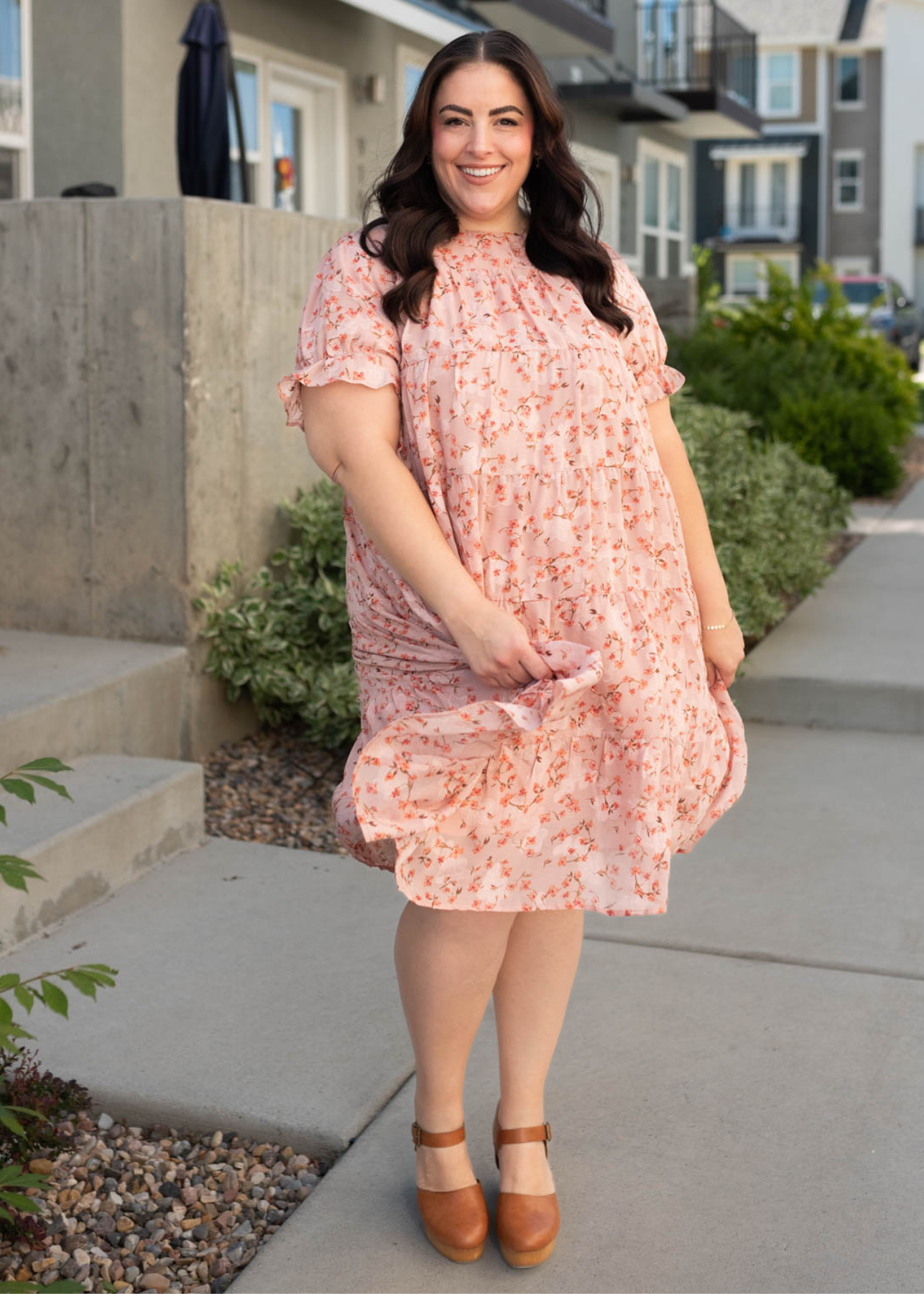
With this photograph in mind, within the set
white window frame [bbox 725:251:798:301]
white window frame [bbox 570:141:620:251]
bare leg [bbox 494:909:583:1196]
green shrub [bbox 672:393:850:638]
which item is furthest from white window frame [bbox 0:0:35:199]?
white window frame [bbox 725:251:798:301]

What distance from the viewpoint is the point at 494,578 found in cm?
215

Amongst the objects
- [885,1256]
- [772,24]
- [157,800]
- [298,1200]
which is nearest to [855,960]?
[885,1256]

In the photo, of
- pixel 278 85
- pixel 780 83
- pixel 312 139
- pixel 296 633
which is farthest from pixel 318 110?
pixel 780 83

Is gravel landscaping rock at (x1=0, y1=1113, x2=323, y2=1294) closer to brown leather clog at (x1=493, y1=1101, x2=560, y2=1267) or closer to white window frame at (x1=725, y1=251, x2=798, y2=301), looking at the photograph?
brown leather clog at (x1=493, y1=1101, x2=560, y2=1267)

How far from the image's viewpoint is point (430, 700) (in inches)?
87.3

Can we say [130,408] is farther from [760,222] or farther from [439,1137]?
[760,222]

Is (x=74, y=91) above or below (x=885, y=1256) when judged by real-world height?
above

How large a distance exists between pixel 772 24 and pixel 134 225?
42328 millimetres

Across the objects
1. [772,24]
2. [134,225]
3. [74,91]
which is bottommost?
[134,225]

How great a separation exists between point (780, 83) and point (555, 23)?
3312cm

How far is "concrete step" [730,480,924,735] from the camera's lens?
5.43m

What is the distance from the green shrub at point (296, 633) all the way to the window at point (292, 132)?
5.26 m

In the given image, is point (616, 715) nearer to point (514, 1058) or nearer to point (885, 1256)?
point (514, 1058)

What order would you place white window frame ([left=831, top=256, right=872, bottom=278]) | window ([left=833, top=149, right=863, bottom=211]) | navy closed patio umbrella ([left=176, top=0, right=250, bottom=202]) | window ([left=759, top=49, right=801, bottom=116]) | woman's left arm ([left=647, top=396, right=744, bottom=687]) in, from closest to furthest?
1. woman's left arm ([left=647, top=396, right=744, bottom=687])
2. navy closed patio umbrella ([left=176, top=0, right=250, bottom=202])
3. window ([left=759, top=49, right=801, bottom=116])
4. window ([left=833, top=149, right=863, bottom=211])
5. white window frame ([left=831, top=256, right=872, bottom=278])
